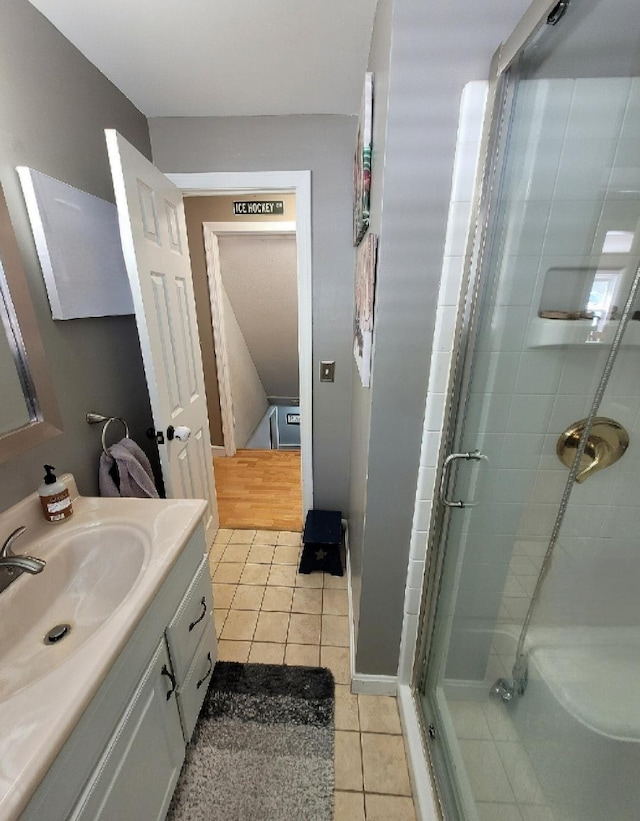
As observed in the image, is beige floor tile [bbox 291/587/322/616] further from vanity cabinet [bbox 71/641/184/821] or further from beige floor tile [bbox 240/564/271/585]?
vanity cabinet [bbox 71/641/184/821]

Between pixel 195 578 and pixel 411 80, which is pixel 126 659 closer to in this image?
pixel 195 578

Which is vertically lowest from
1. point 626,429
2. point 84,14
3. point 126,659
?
point 126,659

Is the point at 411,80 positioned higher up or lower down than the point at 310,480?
higher up

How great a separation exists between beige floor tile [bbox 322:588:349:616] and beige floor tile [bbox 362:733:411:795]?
1.60 feet

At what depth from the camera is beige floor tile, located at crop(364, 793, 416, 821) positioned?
3.15ft

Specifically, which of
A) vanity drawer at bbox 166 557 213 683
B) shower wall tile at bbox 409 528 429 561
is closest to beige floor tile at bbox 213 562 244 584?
vanity drawer at bbox 166 557 213 683

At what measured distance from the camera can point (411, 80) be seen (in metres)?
0.71

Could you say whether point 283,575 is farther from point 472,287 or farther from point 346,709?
point 472,287

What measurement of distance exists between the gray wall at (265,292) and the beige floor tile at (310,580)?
80.3 inches

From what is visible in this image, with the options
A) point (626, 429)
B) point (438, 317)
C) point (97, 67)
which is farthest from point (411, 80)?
point (97, 67)

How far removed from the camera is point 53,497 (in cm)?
94

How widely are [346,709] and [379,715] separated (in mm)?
120

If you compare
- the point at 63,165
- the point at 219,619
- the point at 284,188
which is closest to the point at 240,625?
the point at 219,619

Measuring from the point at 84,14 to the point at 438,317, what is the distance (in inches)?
54.9
